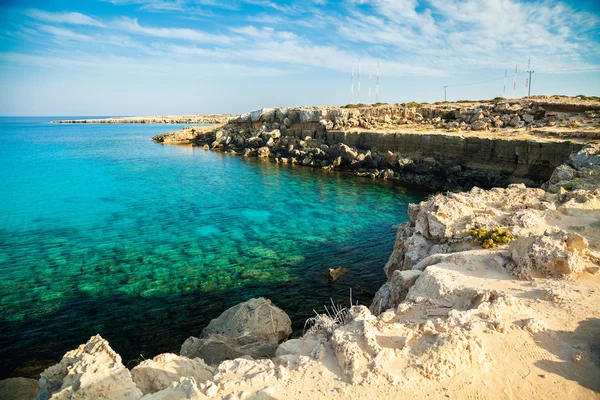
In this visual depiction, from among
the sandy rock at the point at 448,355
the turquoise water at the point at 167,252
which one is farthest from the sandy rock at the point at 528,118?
the sandy rock at the point at 448,355

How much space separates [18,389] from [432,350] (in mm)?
10715

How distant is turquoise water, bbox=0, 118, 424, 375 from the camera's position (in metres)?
14.8

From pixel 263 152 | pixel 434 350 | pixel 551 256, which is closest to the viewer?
pixel 434 350

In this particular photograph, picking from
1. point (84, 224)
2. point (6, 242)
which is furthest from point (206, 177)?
point (6, 242)

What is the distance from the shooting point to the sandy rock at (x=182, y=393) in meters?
6.35

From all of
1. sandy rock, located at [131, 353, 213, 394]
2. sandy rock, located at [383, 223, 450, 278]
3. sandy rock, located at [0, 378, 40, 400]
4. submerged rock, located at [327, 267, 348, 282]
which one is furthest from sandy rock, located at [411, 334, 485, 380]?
submerged rock, located at [327, 267, 348, 282]

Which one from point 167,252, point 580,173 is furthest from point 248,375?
point 580,173

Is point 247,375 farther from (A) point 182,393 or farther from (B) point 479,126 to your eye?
(B) point 479,126

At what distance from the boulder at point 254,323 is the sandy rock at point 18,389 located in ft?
17.1

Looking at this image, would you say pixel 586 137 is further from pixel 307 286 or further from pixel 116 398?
pixel 116 398

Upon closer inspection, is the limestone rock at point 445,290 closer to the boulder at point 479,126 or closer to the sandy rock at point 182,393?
the sandy rock at point 182,393

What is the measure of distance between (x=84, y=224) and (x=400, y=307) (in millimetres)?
26647

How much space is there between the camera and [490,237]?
41.4ft

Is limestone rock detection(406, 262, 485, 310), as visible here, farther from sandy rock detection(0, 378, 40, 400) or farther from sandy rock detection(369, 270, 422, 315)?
sandy rock detection(0, 378, 40, 400)
